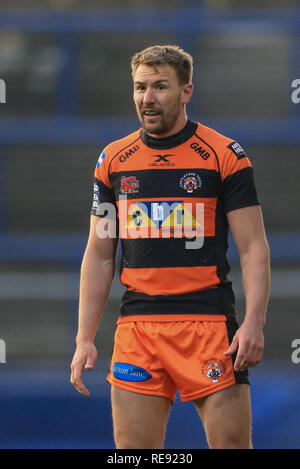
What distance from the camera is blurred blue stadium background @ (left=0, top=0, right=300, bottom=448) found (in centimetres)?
705

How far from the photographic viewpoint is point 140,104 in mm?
3492

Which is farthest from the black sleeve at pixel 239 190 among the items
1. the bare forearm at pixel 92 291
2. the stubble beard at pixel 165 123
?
the bare forearm at pixel 92 291

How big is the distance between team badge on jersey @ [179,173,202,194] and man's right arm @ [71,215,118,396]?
37cm

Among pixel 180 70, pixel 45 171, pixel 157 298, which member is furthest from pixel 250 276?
pixel 45 171

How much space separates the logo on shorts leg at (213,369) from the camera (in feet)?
11.0

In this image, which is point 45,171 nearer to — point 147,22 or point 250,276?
point 147,22

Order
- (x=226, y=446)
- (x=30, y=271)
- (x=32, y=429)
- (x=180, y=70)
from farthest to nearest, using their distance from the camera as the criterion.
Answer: (x=30, y=271)
(x=32, y=429)
(x=180, y=70)
(x=226, y=446)

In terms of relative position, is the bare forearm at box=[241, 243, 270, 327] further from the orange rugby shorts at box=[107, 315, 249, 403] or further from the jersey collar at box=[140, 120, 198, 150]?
the jersey collar at box=[140, 120, 198, 150]

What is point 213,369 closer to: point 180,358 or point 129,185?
point 180,358

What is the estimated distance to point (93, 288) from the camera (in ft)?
11.8

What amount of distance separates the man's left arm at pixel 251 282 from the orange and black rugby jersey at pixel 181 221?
0.06m

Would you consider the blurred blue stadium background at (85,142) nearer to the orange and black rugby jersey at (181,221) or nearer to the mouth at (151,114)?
the orange and black rugby jersey at (181,221)

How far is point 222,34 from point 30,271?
2.50 m

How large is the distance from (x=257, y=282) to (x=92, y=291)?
0.65 metres
